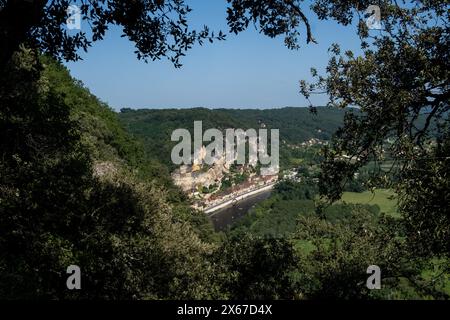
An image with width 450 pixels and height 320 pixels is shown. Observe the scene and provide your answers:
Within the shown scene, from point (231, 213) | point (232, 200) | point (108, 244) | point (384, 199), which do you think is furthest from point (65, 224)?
point (232, 200)

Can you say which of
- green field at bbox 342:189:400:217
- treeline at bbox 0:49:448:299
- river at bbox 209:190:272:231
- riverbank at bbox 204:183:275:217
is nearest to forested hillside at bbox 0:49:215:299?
treeline at bbox 0:49:448:299

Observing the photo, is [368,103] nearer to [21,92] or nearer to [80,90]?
[21,92]

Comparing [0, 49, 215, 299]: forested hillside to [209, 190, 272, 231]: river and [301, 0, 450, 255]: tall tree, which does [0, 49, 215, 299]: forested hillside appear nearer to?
[301, 0, 450, 255]: tall tree

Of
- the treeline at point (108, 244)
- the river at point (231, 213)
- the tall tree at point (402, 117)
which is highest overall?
the tall tree at point (402, 117)

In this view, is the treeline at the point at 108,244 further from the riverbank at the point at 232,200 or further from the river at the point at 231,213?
the riverbank at the point at 232,200

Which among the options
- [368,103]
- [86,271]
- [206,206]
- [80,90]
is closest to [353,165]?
[368,103]

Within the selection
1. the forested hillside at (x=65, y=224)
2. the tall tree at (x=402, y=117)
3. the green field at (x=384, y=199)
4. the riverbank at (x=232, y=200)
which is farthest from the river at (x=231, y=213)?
the tall tree at (x=402, y=117)

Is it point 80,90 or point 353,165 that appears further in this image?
point 80,90

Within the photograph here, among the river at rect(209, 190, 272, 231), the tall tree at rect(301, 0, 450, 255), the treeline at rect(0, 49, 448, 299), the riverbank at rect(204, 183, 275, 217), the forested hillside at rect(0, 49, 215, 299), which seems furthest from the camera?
the riverbank at rect(204, 183, 275, 217)
